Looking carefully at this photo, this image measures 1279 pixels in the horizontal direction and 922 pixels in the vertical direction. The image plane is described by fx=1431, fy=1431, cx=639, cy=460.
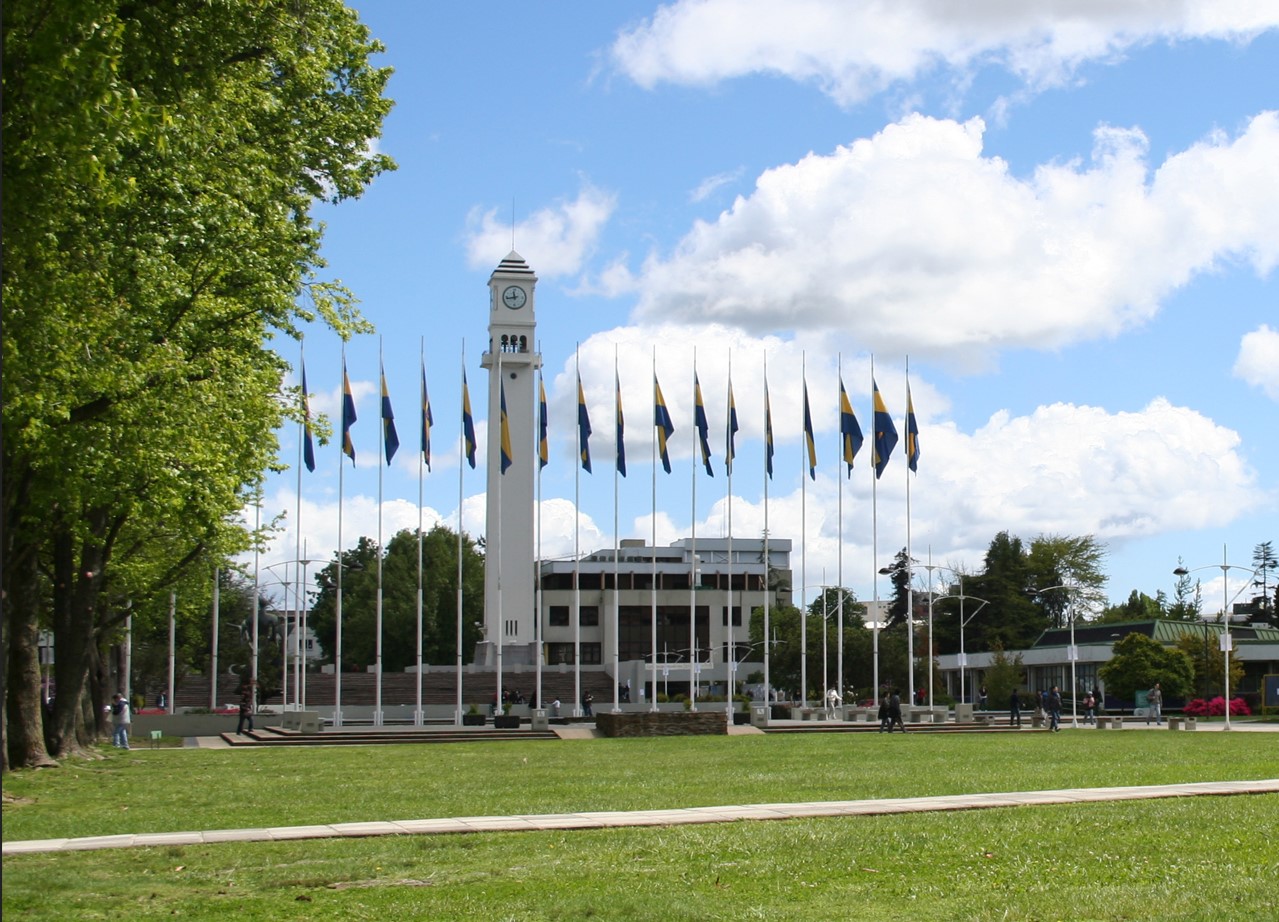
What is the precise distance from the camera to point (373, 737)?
5219 cm

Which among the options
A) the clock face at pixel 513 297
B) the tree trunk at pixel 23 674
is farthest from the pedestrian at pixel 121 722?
the clock face at pixel 513 297

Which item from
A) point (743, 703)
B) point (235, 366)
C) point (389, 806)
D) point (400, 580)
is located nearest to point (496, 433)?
point (743, 703)

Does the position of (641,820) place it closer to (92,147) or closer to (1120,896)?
(1120,896)

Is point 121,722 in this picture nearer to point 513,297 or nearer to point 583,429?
point 583,429

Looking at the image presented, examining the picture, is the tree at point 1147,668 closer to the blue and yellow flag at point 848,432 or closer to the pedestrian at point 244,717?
the blue and yellow flag at point 848,432

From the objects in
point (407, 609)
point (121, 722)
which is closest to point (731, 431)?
point (121, 722)

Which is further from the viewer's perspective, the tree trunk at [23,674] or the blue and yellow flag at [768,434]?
the blue and yellow flag at [768,434]

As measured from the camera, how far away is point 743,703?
2785 inches

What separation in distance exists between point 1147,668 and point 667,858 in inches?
2692

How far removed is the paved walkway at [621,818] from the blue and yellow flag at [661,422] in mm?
40709

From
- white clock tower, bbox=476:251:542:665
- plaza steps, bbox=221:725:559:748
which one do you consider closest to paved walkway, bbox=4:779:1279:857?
plaza steps, bbox=221:725:559:748

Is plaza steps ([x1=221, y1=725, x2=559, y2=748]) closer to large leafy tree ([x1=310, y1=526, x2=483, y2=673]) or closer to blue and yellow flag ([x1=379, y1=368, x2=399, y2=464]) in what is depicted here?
blue and yellow flag ([x1=379, y1=368, x2=399, y2=464])

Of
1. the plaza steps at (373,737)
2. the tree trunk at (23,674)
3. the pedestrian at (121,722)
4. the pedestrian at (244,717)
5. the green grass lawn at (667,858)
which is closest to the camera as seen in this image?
the green grass lawn at (667,858)

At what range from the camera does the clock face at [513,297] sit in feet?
323
